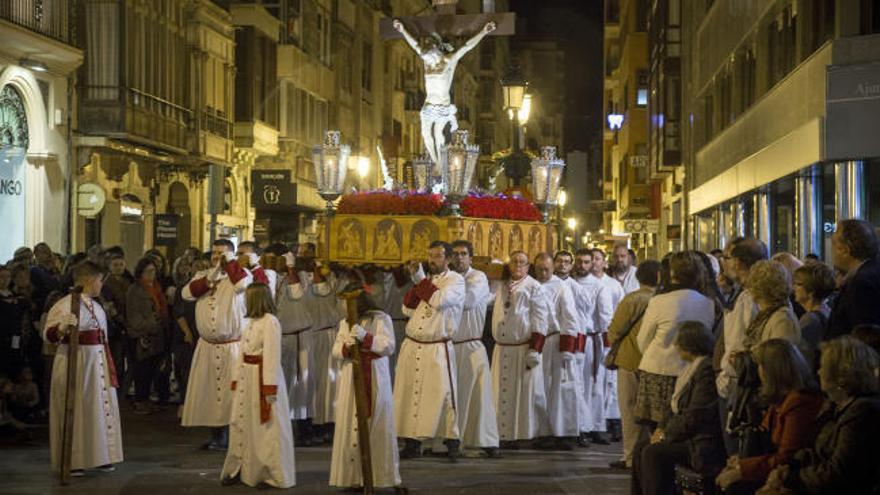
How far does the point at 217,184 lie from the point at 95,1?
766 cm

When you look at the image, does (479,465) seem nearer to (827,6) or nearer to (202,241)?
(827,6)

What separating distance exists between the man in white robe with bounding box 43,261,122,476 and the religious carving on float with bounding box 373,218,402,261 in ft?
12.7

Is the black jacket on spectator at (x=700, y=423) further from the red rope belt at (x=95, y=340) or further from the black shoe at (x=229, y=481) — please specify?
the red rope belt at (x=95, y=340)

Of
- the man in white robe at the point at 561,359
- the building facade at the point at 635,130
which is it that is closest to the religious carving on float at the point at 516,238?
the man in white robe at the point at 561,359

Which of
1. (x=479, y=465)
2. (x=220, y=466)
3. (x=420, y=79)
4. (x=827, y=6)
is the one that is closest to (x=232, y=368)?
(x=220, y=466)

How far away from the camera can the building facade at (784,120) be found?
17828 mm

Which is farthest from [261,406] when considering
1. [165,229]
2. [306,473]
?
[165,229]

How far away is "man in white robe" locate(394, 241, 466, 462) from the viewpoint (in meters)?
14.8

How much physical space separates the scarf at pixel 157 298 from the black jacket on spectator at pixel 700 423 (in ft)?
36.6

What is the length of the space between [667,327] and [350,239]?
6.10 metres

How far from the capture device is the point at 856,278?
360 inches

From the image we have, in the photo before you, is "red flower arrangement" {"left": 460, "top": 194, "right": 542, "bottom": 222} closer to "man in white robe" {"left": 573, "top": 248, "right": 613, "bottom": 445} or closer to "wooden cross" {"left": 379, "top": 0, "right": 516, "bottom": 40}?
"man in white robe" {"left": 573, "top": 248, "right": 613, "bottom": 445}

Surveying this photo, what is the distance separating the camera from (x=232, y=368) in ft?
52.3

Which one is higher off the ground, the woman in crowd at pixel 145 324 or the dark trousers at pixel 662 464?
the woman in crowd at pixel 145 324
